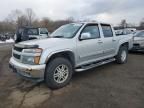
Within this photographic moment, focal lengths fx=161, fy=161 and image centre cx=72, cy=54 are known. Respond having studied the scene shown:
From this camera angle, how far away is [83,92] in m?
4.19

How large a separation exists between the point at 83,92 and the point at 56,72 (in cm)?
91

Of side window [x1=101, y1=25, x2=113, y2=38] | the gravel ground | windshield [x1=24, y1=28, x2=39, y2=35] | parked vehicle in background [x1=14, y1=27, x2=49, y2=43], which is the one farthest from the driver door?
windshield [x1=24, y1=28, x2=39, y2=35]

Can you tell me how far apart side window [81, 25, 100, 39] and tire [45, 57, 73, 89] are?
4.27ft

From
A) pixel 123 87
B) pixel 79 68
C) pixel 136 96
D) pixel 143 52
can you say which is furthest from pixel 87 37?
pixel 143 52

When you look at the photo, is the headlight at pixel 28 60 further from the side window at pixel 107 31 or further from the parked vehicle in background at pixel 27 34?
the parked vehicle in background at pixel 27 34

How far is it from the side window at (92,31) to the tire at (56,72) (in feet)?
4.27

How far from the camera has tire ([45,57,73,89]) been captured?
419cm

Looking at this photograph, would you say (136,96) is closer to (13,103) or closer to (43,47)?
(43,47)

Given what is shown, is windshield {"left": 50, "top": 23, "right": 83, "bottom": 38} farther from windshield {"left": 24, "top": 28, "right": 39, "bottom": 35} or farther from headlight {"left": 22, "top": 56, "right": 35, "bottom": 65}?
windshield {"left": 24, "top": 28, "right": 39, "bottom": 35}

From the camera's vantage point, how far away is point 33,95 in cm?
410

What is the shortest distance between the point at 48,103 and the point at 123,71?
343 centimetres

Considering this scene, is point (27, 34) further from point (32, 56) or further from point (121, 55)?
point (32, 56)

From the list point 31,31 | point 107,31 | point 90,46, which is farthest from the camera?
point 31,31

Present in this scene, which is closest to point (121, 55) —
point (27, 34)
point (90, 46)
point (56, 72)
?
point (90, 46)
